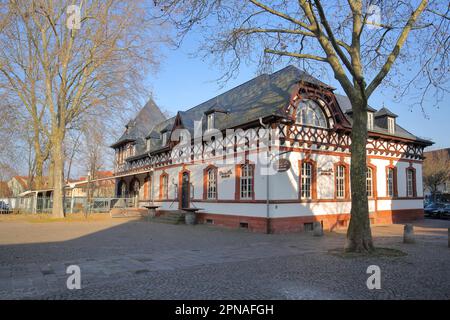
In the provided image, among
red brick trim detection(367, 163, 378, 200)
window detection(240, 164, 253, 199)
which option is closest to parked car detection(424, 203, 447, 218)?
red brick trim detection(367, 163, 378, 200)

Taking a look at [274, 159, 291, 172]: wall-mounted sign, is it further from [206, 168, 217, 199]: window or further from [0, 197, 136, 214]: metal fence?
[0, 197, 136, 214]: metal fence

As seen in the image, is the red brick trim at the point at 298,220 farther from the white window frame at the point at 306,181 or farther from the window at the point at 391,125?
the window at the point at 391,125

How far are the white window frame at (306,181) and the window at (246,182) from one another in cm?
255

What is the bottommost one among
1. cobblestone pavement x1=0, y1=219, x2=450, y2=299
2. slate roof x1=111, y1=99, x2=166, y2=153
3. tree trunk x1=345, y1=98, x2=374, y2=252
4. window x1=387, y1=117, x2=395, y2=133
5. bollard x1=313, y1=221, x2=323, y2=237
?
cobblestone pavement x1=0, y1=219, x2=450, y2=299

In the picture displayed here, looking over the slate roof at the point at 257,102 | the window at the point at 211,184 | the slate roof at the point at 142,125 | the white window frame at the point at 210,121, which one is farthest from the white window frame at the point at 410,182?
the slate roof at the point at 142,125

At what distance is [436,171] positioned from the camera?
145 feet

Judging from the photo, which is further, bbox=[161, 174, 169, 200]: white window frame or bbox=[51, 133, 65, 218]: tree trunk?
bbox=[161, 174, 169, 200]: white window frame

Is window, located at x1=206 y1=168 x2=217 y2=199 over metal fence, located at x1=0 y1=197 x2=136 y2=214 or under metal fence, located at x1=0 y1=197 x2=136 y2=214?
over

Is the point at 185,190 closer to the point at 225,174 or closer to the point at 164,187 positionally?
the point at 164,187

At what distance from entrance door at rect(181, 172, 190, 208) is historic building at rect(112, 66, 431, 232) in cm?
7

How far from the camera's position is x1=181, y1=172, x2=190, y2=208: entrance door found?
2366 centimetres

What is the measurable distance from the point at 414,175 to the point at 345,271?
19.1m
